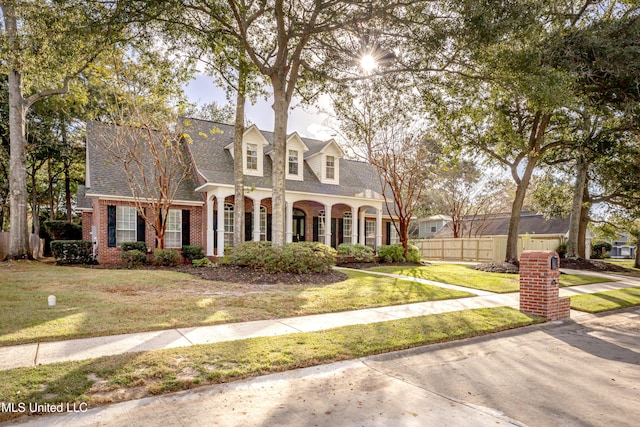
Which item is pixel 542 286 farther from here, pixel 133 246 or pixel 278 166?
pixel 133 246

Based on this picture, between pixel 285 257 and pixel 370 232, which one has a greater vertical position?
pixel 370 232

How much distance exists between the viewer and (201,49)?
13.0 metres

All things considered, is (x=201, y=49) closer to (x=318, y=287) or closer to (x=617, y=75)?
(x=318, y=287)

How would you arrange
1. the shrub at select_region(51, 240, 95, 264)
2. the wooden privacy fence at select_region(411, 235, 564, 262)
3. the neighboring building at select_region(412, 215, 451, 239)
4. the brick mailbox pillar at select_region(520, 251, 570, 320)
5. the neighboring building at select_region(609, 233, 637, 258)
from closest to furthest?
1. the brick mailbox pillar at select_region(520, 251, 570, 320)
2. the shrub at select_region(51, 240, 95, 264)
3. the wooden privacy fence at select_region(411, 235, 564, 262)
4. the neighboring building at select_region(412, 215, 451, 239)
5. the neighboring building at select_region(609, 233, 637, 258)

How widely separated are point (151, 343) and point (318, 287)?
5508 millimetres

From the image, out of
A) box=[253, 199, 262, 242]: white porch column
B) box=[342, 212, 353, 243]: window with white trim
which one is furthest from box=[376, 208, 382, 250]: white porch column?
box=[253, 199, 262, 242]: white porch column

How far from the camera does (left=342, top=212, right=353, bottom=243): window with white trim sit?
2255 cm

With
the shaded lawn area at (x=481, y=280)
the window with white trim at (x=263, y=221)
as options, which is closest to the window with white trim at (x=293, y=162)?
the window with white trim at (x=263, y=221)

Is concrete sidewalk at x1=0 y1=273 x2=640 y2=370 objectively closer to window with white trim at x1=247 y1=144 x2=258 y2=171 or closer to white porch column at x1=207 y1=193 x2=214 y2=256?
white porch column at x1=207 y1=193 x2=214 y2=256

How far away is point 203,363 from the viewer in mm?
4508

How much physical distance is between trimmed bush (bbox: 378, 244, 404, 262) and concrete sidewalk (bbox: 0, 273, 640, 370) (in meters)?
9.54

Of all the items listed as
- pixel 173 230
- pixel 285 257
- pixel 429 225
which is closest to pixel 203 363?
pixel 285 257

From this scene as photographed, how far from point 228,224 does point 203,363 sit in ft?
49.1

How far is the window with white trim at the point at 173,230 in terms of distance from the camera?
57.4 feet
